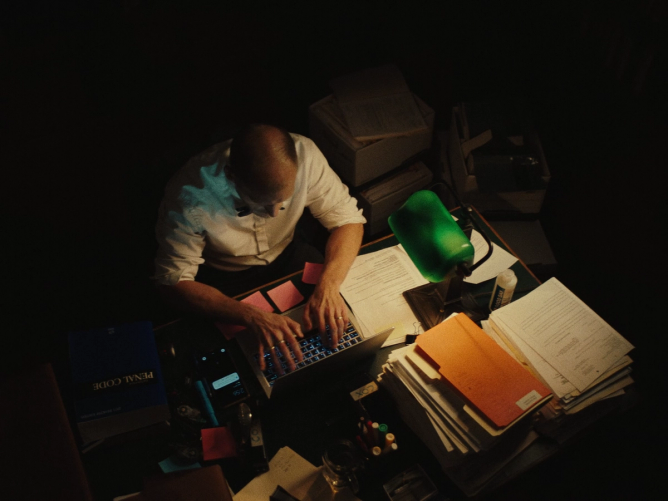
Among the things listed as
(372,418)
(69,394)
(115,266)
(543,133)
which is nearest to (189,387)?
(69,394)

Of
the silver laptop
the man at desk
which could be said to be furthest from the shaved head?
the silver laptop

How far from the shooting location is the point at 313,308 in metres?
1.54

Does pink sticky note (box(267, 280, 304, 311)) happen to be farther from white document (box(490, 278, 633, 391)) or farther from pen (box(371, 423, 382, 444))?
white document (box(490, 278, 633, 391))

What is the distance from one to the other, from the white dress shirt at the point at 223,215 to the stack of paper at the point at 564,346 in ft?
2.26

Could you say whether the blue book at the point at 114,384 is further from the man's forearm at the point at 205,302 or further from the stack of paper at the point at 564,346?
the stack of paper at the point at 564,346

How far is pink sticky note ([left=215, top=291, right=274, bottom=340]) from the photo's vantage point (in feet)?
5.22

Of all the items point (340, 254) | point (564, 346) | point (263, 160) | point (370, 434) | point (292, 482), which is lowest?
point (292, 482)

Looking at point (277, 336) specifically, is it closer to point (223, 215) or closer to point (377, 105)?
point (223, 215)

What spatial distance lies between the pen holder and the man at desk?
0.25 meters

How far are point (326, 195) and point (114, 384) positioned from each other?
37.3 inches

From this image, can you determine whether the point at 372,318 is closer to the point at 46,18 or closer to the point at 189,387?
the point at 189,387

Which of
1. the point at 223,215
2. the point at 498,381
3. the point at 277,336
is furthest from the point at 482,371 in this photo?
the point at 223,215

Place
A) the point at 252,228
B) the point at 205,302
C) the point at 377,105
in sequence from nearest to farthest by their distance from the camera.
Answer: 1. the point at 205,302
2. the point at 252,228
3. the point at 377,105

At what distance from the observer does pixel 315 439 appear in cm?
141
